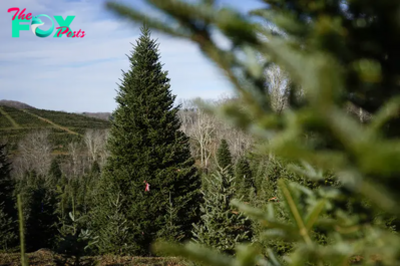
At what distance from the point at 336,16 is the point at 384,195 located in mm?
521

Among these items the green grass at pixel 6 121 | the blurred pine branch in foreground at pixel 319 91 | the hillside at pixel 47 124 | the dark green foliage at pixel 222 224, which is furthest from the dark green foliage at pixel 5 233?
the green grass at pixel 6 121

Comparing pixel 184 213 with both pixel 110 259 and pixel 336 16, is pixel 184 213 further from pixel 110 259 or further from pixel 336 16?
pixel 336 16

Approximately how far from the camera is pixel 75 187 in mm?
26094

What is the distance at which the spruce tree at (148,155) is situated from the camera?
11.2 metres

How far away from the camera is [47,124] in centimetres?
6700

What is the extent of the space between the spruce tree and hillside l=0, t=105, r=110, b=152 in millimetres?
47987

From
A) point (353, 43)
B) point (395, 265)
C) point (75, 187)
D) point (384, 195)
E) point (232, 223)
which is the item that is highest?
point (353, 43)

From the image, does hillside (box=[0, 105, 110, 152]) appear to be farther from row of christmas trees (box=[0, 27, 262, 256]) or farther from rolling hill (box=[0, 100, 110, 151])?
row of christmas trees (box=[0, 27, 262, 256])

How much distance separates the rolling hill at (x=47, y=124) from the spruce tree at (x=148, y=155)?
4799cm

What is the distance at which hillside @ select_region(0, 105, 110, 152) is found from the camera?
57375 mm

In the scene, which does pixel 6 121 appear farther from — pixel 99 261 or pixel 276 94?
pixel 276 94

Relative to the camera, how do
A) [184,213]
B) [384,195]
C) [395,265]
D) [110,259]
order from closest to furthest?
1. [384,195]
2. [395,265]
3. [110,259]
4. [184,213]

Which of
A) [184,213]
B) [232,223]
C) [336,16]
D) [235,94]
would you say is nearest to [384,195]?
[235,94]

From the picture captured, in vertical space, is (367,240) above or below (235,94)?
below
